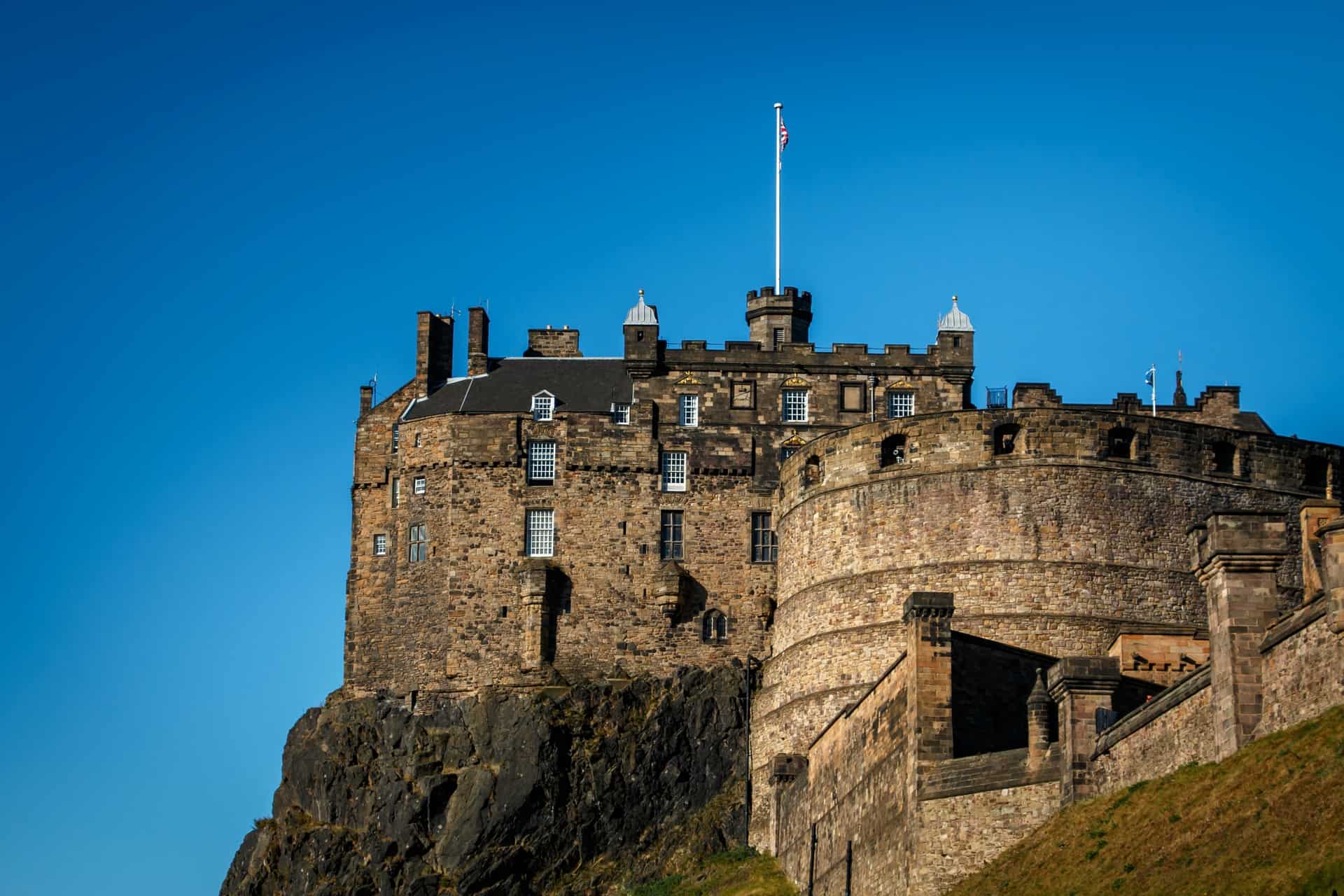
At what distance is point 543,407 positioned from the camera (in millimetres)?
73562

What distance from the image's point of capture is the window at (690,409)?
7294 centimetres

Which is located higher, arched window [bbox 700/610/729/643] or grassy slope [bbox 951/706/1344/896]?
arched window [bbox 700/610/729/643]

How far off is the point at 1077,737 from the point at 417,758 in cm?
3032

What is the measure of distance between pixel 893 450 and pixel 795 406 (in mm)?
11234

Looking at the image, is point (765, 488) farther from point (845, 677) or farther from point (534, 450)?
point (845, 677)

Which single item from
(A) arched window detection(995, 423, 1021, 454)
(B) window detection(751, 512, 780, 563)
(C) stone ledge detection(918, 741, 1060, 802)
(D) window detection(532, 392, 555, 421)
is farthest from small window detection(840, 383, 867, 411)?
(C) stone ledge detection(918, 741, 1060, 802)

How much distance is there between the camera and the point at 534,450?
7269cm

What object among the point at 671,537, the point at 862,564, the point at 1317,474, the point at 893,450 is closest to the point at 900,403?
the point at 671,537

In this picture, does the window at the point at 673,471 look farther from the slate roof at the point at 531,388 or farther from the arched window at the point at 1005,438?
the arched window at the point at 1005,438

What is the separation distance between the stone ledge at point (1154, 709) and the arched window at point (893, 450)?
17.9m

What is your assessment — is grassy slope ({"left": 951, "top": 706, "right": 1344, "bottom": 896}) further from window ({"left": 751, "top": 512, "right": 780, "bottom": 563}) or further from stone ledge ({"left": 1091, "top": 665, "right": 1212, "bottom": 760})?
window ({"left": 751, "top": 512, "right": 780, "bottom": 563})

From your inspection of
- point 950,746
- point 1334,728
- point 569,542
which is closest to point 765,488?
point 569,542

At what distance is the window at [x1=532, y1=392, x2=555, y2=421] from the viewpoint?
73.2 m

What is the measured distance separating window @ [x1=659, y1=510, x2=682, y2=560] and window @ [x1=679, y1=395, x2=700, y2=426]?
3044mm
